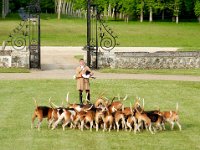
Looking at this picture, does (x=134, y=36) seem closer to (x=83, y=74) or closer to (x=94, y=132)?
(x=83, y=74)

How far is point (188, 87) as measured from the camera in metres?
30.4

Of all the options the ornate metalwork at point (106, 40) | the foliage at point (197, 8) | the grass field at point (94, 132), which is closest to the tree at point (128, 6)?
the foliage at point (197, 8)

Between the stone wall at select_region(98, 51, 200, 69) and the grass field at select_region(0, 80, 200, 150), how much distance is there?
17.7 ft

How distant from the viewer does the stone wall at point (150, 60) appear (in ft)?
122

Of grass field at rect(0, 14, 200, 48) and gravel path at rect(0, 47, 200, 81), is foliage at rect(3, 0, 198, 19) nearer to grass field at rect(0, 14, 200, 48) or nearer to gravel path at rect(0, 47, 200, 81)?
grass field at rect(0, 14, 200, 48)

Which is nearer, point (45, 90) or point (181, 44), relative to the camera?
point (45, 90)

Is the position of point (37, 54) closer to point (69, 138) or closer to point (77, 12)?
point (69, 138)

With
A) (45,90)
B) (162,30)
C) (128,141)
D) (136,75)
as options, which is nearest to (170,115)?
(128,141)

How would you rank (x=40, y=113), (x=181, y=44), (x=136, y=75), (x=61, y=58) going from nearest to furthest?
(x=40, y=113)
(x=136, y=75)
(x=61, y=58)
(x=181, y=44)

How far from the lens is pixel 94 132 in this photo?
20.5m

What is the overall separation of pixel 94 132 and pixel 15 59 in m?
16.6

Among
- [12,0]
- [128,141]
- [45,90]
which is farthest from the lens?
[12,0]

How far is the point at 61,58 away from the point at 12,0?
272ft

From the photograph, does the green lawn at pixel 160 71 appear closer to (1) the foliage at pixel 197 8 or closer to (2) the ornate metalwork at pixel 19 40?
(2) the ornate metalwork at pixel 19 40
